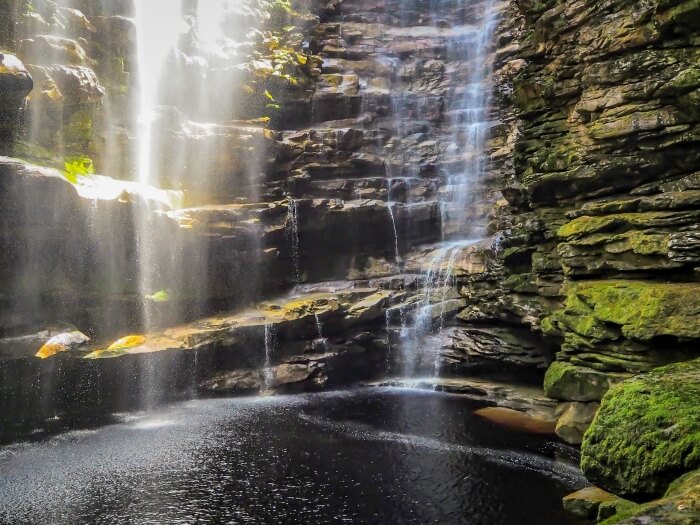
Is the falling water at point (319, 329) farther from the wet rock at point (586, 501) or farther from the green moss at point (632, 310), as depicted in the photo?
the wet rock at point (586, 501)

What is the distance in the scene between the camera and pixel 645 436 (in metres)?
7.81

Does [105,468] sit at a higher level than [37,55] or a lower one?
lower

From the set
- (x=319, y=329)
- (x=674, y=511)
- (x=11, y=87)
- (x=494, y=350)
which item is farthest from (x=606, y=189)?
(x=11, y=87)

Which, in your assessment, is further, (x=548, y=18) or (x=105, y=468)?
(x=548, y=18)

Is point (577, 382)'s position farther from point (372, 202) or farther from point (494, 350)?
point (372, 202)

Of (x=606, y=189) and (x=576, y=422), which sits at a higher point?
(x=606, y=189)

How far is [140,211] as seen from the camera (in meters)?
22.4

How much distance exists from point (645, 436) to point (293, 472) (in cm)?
811

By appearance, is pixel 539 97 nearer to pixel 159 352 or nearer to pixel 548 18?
pixel 548 18

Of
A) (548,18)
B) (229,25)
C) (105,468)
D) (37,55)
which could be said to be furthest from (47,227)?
(548,18)

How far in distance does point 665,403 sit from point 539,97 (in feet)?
43.2

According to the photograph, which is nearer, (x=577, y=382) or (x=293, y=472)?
(x=293, y=472)

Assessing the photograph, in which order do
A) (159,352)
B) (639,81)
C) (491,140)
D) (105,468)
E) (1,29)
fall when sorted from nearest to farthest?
(105,468)
(639,81)
(159,352)
(1,29)
(491,140)

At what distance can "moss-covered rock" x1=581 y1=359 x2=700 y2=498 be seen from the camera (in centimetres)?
734
